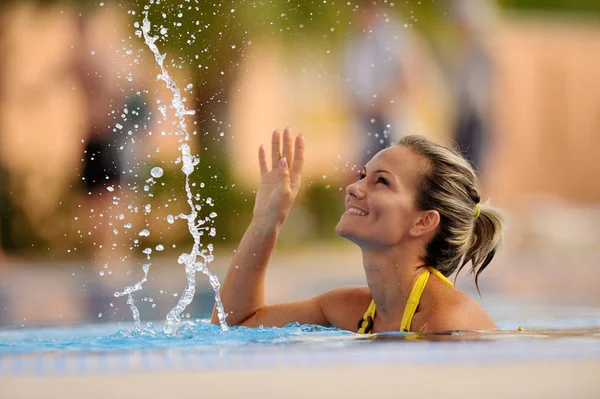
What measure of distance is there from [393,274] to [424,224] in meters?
0.18

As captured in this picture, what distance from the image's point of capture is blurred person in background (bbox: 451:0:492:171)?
9.04 m

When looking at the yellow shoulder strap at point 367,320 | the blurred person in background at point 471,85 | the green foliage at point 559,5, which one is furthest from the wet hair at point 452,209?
the green foliage at point 559,5

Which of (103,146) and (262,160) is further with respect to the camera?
(103,146)

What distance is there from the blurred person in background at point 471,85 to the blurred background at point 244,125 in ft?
→ 0.06

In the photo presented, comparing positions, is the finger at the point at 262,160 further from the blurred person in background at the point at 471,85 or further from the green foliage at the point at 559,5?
the green foliage at the point at 559,5

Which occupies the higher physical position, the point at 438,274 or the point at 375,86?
the point at 375,86

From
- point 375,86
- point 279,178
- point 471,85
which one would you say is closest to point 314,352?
point 279,178

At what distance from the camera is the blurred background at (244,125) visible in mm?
7508

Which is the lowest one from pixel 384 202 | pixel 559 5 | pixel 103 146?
pixel 384 202

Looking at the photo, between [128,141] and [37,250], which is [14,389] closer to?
[128,141]

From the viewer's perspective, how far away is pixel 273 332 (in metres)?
3.14

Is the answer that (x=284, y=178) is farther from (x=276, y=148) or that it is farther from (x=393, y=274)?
(x=393, y=274)

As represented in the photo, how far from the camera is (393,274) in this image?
329 cm

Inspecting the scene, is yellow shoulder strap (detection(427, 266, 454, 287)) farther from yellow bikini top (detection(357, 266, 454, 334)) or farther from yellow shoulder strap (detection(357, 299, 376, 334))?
yellow shoulder strap (detection(357, 299, 376, 334))
